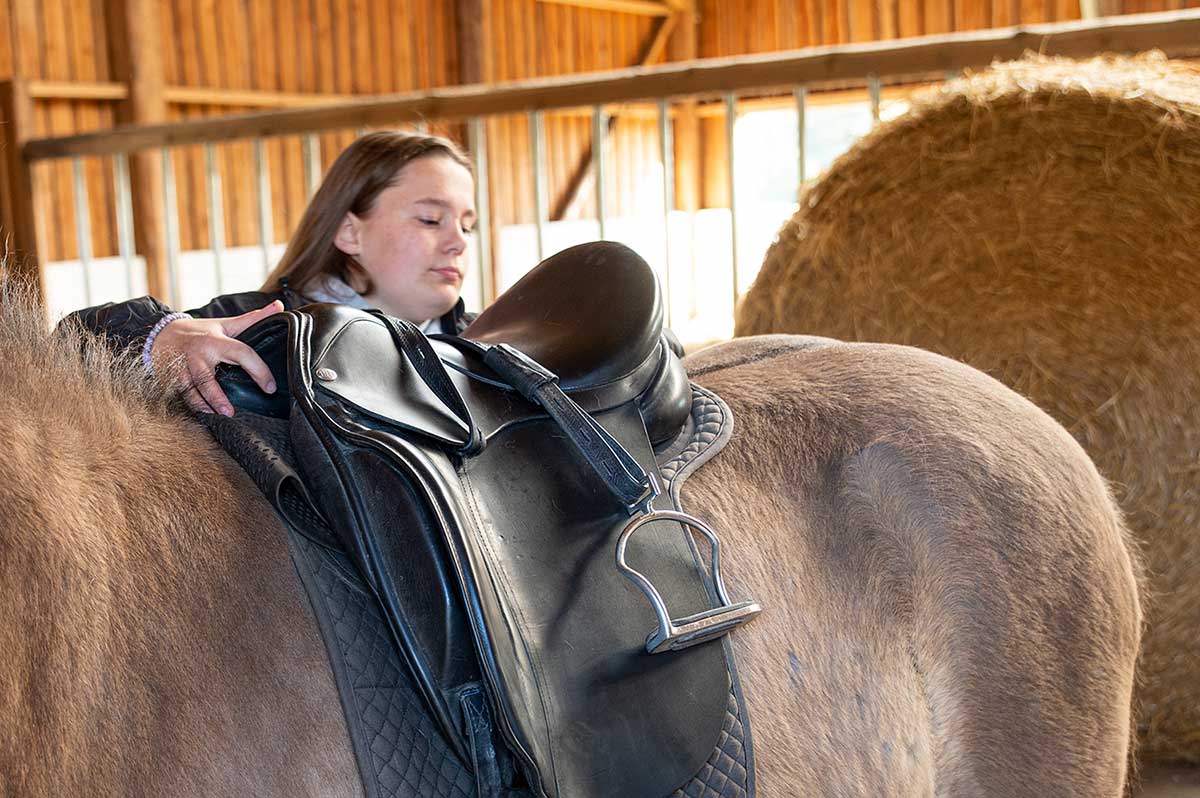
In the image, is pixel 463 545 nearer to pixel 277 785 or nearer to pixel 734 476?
pixel 277 785

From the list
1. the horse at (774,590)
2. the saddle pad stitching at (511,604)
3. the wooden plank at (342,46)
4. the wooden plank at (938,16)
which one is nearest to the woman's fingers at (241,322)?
the horse at (774,590)

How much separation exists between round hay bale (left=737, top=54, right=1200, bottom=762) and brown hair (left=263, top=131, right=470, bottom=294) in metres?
0.76

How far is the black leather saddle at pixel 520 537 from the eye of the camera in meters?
0.84

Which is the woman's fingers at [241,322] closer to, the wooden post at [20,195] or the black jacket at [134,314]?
the black jacket at [134,314]

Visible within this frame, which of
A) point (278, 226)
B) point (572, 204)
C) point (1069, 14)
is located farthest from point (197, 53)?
point (1069, 14)

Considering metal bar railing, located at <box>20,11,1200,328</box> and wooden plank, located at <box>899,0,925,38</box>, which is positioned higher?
wooden plank, located at <box>899,0,925,38</box>

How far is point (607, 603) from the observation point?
94 centimetres

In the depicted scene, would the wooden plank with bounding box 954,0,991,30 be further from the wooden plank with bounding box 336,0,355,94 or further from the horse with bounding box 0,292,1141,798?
the horse with bounding box 0,292,1141,798

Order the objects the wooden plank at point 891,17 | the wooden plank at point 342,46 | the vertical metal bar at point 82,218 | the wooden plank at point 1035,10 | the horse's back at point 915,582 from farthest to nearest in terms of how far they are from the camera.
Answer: the wooden plank at point 891,17 → the wooden plank at point 1035,10 → the wooden plank at point 342,46 → the vertical metal bar at point 82,218 → the horse's back at point 915,582

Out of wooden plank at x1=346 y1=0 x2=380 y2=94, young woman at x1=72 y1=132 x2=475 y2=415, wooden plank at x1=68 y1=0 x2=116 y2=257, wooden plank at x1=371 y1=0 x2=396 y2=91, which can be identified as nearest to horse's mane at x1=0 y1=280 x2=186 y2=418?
young woman at x1=72 y1=132 x2=475 y2=415

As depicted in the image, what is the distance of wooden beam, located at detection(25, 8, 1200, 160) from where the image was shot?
2.22 m

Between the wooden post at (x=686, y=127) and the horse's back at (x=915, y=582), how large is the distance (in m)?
10.8

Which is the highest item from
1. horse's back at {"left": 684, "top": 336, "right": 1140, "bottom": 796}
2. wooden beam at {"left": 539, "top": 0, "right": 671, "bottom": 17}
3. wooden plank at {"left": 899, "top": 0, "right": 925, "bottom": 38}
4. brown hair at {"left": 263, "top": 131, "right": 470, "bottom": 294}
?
wooden beam at {"left": 539, "top": 0, "right": 671, "bottom": 17}

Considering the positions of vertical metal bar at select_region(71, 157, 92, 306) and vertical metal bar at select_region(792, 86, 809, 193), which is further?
vertical metal bar at select_region(71, 157, 92, 306)
